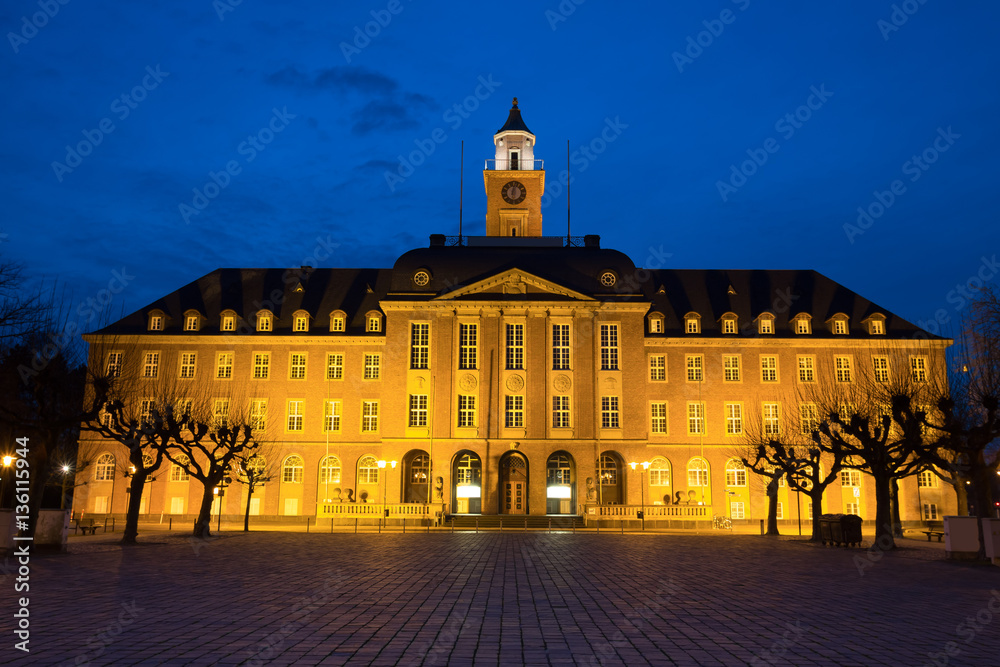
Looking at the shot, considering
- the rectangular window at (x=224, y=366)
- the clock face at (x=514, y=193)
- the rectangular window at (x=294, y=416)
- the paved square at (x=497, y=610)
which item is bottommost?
the paved square at (x=497, y=610)

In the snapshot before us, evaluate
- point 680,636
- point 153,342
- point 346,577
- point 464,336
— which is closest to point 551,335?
point 464,336

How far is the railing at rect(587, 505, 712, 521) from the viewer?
47219 mm

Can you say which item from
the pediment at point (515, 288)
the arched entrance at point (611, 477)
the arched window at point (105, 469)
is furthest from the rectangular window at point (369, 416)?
the arched window at point (105, 469)

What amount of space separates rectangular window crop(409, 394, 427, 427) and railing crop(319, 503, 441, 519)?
816 centimetres

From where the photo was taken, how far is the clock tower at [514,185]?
71.3 metres

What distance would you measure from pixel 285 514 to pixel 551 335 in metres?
23.4

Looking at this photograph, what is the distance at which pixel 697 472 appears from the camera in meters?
58.0

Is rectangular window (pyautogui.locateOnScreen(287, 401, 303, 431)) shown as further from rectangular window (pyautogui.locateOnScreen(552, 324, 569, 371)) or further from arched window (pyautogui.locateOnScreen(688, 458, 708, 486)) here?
arched window (pyautogui.locateOnScreen(688, 458, 708, 486))

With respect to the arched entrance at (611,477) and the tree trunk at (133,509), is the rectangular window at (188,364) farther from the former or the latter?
the arched entrance at (611,477)

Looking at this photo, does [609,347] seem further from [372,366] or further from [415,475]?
[372,366]

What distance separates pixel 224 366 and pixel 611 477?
A: 30.2 metres

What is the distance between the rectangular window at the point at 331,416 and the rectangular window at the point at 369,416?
6.18 feet

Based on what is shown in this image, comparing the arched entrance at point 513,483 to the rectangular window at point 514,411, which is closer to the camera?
the arched entrance at point 513,483

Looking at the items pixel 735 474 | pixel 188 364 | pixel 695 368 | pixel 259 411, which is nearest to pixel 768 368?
pixel 695 368
